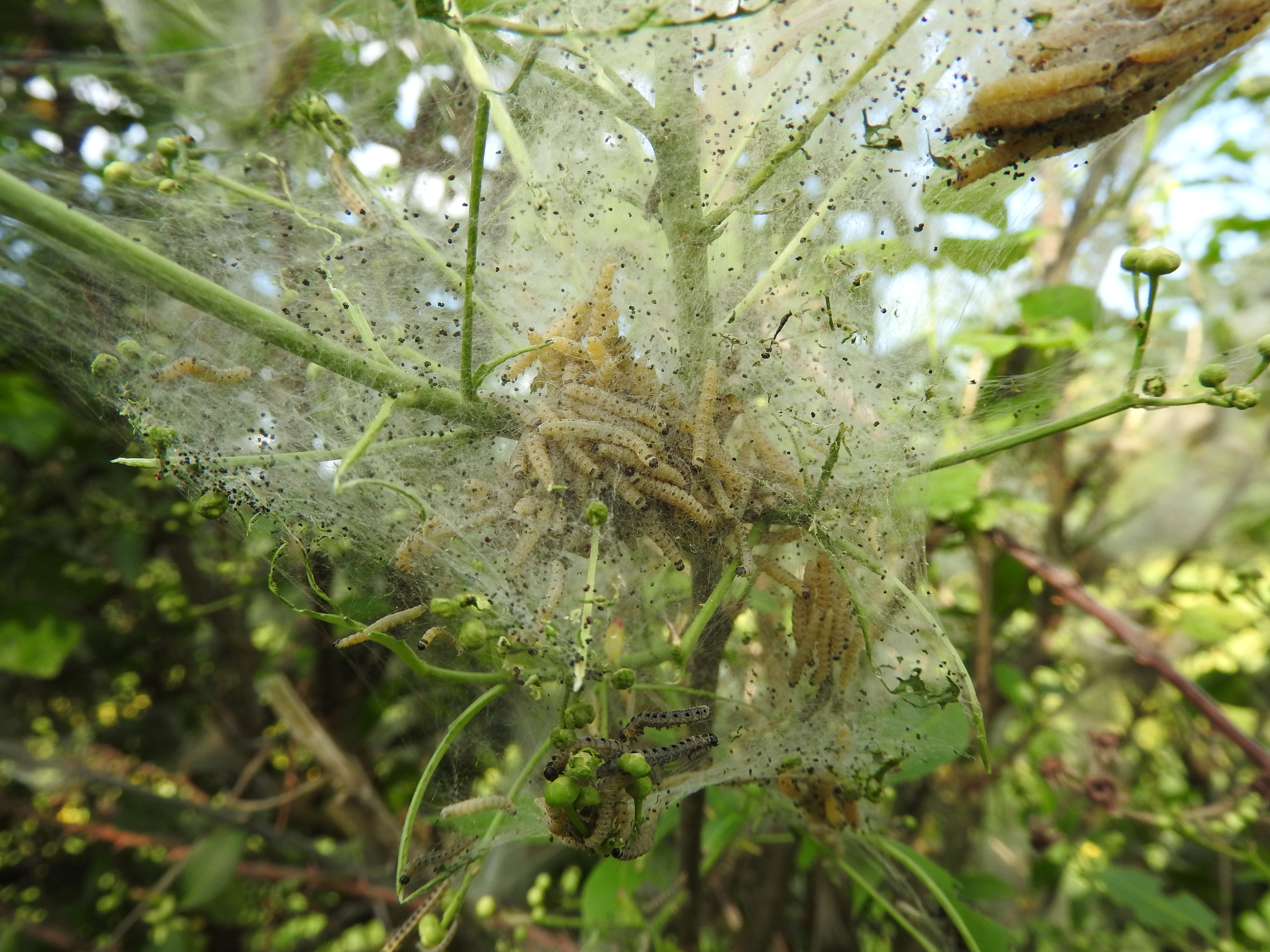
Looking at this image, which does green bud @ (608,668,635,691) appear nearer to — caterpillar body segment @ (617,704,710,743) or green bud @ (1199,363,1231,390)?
caterpillar body segment @ (617,704,710,743)

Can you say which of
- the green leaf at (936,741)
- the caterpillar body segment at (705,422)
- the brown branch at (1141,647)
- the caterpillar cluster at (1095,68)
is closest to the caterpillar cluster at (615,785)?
the caterpillar body segment at (705,422)

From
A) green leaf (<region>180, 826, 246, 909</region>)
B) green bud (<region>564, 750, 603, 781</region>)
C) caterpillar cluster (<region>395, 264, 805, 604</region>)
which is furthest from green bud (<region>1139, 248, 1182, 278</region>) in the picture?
green leaf (<region>180, 826, 246, 909</region>)

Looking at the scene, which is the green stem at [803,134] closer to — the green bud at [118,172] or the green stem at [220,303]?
the green stem at [220,303]

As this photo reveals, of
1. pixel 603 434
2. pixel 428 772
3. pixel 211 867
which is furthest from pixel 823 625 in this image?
pixel 211 867

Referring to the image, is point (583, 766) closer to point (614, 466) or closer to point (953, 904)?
point (614, 466)

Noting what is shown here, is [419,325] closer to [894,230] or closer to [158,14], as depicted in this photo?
[894,230]

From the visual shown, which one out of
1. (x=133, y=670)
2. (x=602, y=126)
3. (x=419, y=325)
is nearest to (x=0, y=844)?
(x=133, y=670)
